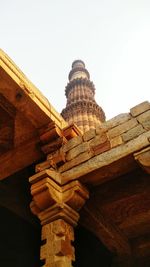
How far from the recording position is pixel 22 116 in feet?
13.3

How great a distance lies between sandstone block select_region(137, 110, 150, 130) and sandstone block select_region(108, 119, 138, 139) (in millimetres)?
67

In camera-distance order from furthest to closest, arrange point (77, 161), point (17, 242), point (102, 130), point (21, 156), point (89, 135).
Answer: point (17, 242) < point (21, 156) < point (89, 135) < point (102, 130) < point (77, 161)

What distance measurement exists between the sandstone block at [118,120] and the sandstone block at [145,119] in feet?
0.54

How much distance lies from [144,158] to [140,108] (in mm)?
782

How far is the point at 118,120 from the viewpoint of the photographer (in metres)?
3.73

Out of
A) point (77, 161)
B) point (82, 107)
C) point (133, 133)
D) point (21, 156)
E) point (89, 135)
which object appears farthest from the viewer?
point (82, 107)

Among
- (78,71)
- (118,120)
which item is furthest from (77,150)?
(78,71)

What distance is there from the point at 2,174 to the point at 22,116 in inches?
41.1

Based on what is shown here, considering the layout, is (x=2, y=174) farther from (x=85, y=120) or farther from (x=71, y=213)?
(x=85, y=120)

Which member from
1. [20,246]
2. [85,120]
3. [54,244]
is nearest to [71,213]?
[54,244]

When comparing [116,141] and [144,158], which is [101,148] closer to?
[116,141]

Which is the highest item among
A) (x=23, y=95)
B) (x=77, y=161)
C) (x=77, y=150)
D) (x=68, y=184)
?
(x=23, y=95)

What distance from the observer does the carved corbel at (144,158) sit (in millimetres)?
3088

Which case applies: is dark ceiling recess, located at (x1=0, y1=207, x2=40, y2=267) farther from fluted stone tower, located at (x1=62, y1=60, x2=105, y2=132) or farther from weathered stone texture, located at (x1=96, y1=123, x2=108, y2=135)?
fluted stone tower, located at (x1=62, y1=60, x2=105, y2=132)
